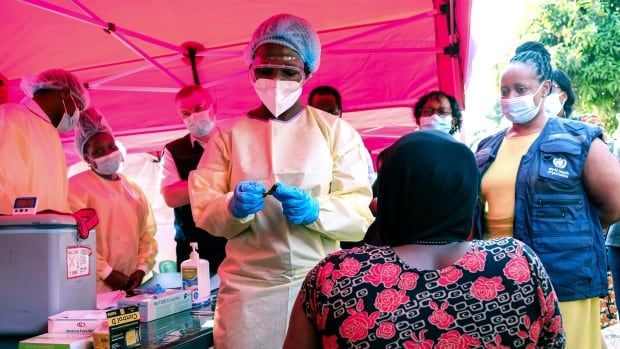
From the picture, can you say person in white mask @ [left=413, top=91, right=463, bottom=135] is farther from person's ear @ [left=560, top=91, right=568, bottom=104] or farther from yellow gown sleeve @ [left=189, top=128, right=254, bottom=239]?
yellow gown sleeve @ [left=189, top=128, right=254, bottom=239]

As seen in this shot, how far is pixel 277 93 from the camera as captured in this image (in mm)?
2014

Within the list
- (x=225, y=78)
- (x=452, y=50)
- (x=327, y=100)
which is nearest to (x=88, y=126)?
(x=225, y=78)

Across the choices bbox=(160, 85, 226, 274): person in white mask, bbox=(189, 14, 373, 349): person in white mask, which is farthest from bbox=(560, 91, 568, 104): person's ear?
bbox=(160, 85, 226, 274): person in white mask

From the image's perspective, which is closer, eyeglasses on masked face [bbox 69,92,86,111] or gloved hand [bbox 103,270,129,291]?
eyeglasses on masked face [bbox 69,92,86,111]

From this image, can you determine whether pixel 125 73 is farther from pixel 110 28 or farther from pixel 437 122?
pixel 437 122

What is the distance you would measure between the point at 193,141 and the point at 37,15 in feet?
4.35

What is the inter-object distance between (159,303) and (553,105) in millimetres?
2412

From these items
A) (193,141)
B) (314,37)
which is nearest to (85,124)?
(193,141)

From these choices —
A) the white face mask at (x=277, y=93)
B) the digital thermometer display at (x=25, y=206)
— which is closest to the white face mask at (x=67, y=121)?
the digital thermometer display at (x=25, y=206)

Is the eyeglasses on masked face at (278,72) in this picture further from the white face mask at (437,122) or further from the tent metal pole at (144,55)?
the tent metal pole at (144,55)

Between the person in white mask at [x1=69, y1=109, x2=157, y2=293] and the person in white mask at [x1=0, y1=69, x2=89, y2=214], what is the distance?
22.6 inches

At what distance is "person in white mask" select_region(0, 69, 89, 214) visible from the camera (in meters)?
2.40

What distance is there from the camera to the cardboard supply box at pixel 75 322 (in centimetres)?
161

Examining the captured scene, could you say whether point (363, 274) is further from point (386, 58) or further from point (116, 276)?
point (386, 58)
